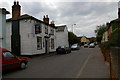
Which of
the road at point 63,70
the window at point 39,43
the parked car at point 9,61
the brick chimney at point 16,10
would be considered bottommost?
the road at point 63,70

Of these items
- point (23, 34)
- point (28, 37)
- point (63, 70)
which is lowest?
point (63, 70)

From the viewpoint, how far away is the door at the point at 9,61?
674 centimetres

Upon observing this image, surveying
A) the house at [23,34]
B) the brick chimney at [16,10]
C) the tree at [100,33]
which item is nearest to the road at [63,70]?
the house at [23,34]

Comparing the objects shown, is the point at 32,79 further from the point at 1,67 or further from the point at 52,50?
the point at 52,50

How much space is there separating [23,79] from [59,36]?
1079 inches

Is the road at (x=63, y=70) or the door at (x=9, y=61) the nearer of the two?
the road at (x=63, y=70)

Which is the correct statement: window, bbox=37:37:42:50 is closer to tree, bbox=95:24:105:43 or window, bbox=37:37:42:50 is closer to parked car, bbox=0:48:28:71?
parked car, bbox=0:48:28:71

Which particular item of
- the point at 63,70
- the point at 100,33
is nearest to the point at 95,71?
the point at 63,70

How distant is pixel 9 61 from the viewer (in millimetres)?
7062

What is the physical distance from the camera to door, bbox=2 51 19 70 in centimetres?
674

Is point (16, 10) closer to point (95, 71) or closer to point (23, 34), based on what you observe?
point (23, 34)

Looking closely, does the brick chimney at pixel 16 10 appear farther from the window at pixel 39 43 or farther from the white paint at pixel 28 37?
the window at pixel 39 43

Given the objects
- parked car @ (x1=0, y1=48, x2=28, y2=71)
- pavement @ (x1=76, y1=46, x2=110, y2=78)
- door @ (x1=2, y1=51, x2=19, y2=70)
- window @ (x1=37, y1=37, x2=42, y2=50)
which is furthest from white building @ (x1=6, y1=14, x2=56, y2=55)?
pavement @ (x1=76, y1=46, x2=110, y2=78)

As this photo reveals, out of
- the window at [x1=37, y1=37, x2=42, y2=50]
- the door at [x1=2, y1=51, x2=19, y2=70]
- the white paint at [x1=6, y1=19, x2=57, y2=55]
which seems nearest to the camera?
the door at [x1=2, y1=51, x2=19, y2=70]
